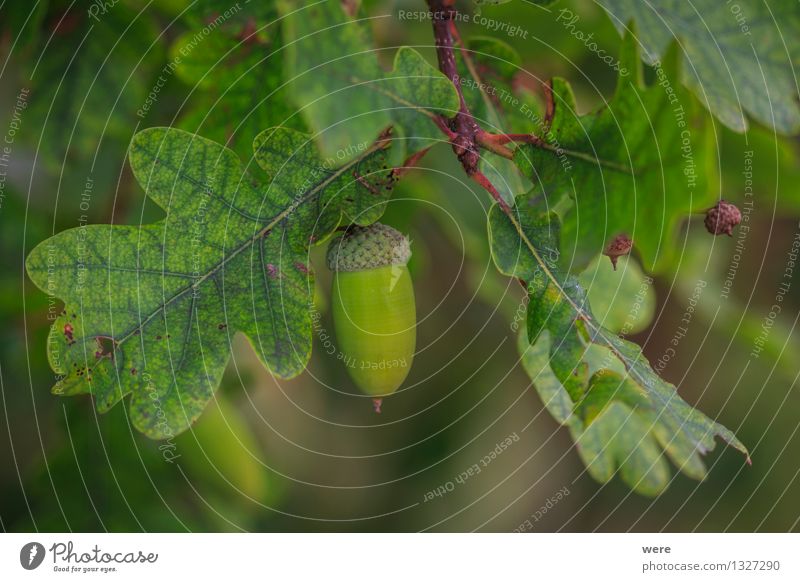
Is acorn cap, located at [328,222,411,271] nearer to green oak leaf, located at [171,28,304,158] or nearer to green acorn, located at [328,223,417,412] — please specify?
green acorn, located at [328,223,417,412]

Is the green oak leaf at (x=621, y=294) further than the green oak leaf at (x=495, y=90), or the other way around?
the green oak leaf at (x=621, y=294)

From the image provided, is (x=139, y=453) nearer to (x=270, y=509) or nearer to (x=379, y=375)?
(x=270, y=509)

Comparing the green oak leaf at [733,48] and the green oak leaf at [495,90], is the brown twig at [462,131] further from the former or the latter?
the green oak leaf at [733,48]

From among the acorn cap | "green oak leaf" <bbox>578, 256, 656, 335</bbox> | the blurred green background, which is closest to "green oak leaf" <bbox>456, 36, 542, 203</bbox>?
the blurred green background

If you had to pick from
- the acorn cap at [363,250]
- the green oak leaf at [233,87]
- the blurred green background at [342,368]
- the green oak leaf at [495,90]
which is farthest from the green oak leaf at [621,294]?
the green oak leaf at [233,87]

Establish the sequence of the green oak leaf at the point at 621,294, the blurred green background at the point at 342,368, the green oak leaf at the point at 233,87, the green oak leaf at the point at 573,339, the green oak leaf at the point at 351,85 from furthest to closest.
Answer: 1. the green oak leaf at the point at 621,294
2. the blurred green background at the point at 342,368
3. the green oak leaf at the point at 233,87
4. the green oak leaf at the point at 573,339
5. the green oak leaf at the point at 351,85

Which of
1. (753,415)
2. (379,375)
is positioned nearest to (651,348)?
(753,415)

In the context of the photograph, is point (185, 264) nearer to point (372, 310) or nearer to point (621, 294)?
point (372, 310)
